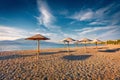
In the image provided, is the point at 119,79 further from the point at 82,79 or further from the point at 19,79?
the point at 19,79

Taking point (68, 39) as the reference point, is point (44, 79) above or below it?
below

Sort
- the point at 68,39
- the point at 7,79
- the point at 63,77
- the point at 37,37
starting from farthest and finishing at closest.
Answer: the point at 68,39
the point at 37,37
the point at 63,77
the point at 7,79

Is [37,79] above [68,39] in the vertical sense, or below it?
below

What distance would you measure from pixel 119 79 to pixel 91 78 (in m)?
1.20

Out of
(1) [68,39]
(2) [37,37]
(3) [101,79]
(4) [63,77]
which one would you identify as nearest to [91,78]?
(3) [101,79]

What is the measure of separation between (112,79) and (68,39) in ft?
43.5

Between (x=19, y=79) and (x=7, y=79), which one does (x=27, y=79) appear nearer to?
(x=19, y=79)

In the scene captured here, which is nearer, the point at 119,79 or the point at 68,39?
the point at 119,79

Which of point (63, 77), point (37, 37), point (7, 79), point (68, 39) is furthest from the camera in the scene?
point (68, 39)

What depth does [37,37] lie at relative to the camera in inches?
458

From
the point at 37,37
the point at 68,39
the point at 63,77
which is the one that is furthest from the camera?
the point at 68,39

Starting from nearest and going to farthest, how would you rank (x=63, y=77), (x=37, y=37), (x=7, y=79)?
(x=7, y=79), (x=63, y=77), (x=37, y=37)

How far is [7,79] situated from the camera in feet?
18.8

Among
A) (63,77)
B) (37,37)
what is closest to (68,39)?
(37,37)
